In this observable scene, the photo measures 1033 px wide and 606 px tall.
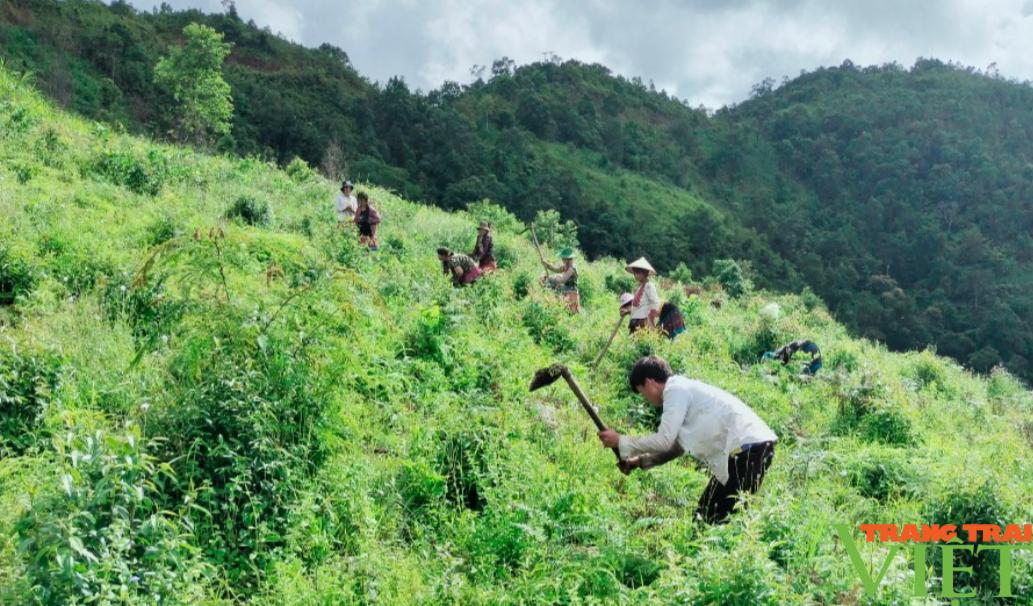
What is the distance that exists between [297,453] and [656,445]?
2280 mm

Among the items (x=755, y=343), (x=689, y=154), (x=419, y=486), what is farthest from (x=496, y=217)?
(x=689, y=154)

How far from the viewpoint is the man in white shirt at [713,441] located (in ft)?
14.0

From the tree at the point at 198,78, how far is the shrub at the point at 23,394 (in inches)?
992

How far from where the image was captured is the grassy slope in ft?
12.4

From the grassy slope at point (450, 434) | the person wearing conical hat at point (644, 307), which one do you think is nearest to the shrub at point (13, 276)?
the grassy slope at point (450, 434)

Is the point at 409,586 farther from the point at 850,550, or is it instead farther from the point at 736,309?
the point at 736,309

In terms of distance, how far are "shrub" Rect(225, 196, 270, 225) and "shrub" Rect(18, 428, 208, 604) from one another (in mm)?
7783

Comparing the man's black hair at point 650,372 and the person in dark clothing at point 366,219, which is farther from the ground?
the person in dark clothing at point 366,219

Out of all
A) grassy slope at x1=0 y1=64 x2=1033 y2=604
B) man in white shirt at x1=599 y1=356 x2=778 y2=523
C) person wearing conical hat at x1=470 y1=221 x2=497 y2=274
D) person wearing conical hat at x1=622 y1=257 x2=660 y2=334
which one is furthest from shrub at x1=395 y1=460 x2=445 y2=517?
person wearing conical hat at x1=470 y1=221 x2=497 y2=274

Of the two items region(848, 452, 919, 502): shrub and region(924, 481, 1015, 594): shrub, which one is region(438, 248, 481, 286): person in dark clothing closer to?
region(848, 452, 919, 502): shrub

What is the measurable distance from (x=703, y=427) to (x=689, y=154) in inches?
3074

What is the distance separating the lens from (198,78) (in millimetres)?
28141

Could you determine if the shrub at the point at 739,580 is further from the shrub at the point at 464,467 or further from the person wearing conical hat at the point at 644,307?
the person wearing conical hat at the point at 644,307

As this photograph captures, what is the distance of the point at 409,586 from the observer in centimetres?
396
